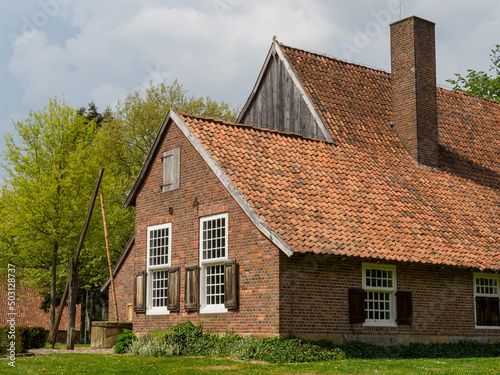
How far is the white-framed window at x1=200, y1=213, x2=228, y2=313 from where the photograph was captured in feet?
63.0

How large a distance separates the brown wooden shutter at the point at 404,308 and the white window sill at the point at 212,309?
4814 mm

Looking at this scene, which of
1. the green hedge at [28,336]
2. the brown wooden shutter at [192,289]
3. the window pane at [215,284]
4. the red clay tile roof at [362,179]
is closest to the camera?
the red clay tile roof at [362,179]

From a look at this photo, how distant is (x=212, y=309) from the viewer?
19.3m

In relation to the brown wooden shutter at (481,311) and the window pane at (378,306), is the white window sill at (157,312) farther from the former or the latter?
the brown wooden shutter at (481,311)

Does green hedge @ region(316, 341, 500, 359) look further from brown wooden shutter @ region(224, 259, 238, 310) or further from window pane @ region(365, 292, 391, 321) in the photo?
brown wooden shutter @ region(224, 259, 238, 310)

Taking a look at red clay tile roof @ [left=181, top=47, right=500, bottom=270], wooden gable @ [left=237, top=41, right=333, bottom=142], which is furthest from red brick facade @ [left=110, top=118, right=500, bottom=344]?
wooden gable @ [left=237, top=41, right=333, bottom=142]

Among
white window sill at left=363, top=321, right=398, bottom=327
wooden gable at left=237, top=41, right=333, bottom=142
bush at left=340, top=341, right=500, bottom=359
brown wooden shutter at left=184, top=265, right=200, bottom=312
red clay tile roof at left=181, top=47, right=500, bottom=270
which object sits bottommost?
bush at left=340, top=341, right=500, bottom=359

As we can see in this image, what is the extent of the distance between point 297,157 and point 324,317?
543cm

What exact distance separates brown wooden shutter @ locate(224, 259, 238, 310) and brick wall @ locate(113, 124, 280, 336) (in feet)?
0.44

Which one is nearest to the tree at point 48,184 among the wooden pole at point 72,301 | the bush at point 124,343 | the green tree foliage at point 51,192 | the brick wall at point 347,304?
the green tree foliage at point 51,192

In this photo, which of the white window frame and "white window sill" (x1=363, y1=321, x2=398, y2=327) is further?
the white window frame

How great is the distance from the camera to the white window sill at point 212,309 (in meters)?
19.0

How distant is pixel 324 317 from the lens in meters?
17.7

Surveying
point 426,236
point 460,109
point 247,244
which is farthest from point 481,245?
point 460,109
